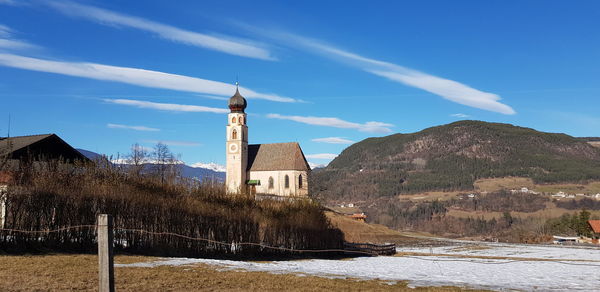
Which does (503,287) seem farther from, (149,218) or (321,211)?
(321,211)

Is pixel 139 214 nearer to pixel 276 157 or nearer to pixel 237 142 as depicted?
pixel 276 157

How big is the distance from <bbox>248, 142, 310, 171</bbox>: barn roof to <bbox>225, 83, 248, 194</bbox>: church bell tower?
1713 millimetres

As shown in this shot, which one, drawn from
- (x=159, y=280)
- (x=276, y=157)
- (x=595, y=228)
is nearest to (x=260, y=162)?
(x=276, y=157)

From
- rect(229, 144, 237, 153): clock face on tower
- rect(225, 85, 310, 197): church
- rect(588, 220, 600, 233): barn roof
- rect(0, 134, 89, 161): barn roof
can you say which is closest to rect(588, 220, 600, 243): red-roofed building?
rect(588, 220, 600, 233): barn roof

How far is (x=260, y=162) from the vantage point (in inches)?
3807

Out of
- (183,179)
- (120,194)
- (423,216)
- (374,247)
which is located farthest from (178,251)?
(423,216)

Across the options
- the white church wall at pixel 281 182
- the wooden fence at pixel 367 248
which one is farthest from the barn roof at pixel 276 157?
the wooden fence at pixel 367 248

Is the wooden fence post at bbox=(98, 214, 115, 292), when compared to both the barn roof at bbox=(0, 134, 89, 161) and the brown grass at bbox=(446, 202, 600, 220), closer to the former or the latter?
the barn roof at bbox=(0, 134, 89, 161)

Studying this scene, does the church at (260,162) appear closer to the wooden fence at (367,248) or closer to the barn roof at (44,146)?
the wooden fence at (367,248)

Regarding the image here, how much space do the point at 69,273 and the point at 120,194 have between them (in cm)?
868

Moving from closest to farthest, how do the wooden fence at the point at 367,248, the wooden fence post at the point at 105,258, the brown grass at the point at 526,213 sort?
the wooden fence post at the point at 105,258 < the wooden fence at the point at 367,248 < the brown grass at the point at 526,213

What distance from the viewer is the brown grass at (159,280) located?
43.2 ft

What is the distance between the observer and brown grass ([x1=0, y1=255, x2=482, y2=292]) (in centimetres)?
1318

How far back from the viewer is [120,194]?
23344mm
